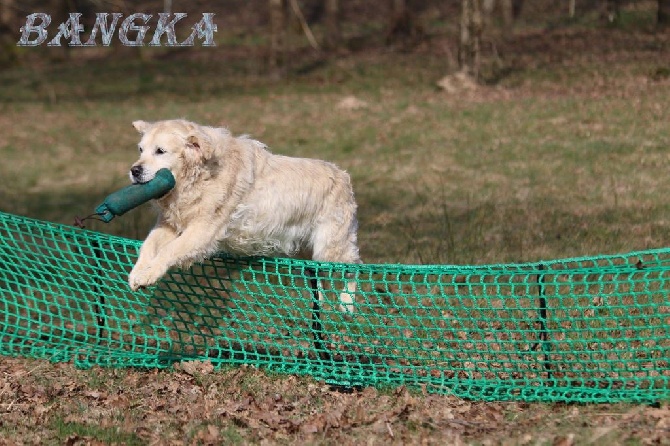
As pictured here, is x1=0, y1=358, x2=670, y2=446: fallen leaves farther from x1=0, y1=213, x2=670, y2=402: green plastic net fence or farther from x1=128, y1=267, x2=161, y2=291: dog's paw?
x1=128, y1=267, x2=161, y2=291: dog's paw

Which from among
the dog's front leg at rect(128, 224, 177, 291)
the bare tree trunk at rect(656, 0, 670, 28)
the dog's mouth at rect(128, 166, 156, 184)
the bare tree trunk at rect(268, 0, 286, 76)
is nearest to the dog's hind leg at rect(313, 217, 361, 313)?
the dog's front leg at rect(128, 224, 177, 291)

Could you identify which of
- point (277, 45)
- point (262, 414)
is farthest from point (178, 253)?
point (277, 45)

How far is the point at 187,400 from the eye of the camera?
6875 mm

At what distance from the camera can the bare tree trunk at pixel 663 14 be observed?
997 inches

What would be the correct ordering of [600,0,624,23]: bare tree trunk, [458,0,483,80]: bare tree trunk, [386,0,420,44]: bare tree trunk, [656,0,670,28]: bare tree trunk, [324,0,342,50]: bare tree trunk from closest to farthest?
[458,0,483,80]: bare tree trunk → [656,0,670,28]: bare tree trunk → [600,0,624,23]: bare tree trunk → [386,0,420,44]: bare tree trunk → [324,0,342,50]: bare tree trunk

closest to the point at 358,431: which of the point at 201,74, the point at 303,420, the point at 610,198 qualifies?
the point at 303,420

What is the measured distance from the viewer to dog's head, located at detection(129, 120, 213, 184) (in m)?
7.02

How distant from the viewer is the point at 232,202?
→ 24.1 ft

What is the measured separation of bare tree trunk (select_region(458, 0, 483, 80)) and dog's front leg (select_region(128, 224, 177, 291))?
49.0 feet

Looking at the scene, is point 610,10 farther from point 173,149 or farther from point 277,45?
point 173,149

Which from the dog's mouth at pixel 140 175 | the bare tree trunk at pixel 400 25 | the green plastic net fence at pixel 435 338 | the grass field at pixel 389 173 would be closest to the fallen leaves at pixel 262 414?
the grass field at pixel 389 173

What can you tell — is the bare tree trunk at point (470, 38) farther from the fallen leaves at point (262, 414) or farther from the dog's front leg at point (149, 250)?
the fallen leaves at point (262, 414)

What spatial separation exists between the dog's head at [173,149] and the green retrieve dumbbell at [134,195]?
0.07 metres

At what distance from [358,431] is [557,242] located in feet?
17.1
